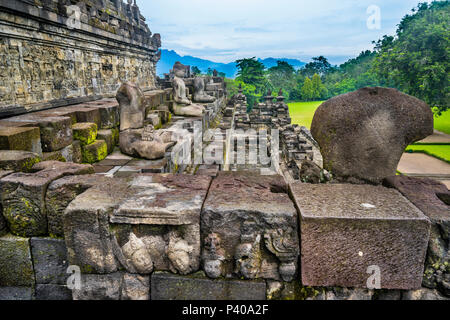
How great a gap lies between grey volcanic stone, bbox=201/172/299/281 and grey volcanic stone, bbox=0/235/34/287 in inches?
55.9

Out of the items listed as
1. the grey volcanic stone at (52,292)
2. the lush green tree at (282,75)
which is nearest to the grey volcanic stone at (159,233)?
the grey volcanic stone at (52,292)

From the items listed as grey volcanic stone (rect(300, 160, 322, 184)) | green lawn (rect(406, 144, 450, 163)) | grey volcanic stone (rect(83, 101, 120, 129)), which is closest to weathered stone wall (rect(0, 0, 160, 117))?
grey volcanic stone (rect(83, 101, 120, 129))

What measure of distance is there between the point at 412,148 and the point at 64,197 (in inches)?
714

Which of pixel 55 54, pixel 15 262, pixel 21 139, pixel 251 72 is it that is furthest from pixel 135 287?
pixel 251 72

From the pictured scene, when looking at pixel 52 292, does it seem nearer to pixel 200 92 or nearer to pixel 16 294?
pixel 16 294

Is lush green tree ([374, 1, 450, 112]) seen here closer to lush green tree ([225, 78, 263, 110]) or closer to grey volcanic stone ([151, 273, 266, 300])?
grey volcanic stone ([151, 273, 266, 300])

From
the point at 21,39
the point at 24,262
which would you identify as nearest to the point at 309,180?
the point at 24,262

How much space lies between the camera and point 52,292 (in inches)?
91.7

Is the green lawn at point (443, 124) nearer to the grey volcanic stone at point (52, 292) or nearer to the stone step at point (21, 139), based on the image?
the stone step at point (21, 139)

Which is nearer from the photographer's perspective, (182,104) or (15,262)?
(15,262)

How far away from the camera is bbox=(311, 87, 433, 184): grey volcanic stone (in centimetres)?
240

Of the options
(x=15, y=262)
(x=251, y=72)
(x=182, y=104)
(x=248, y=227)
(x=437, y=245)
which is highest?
(x=251, y=72)

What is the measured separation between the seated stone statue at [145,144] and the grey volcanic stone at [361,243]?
3401mm

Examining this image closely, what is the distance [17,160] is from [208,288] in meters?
2.10
